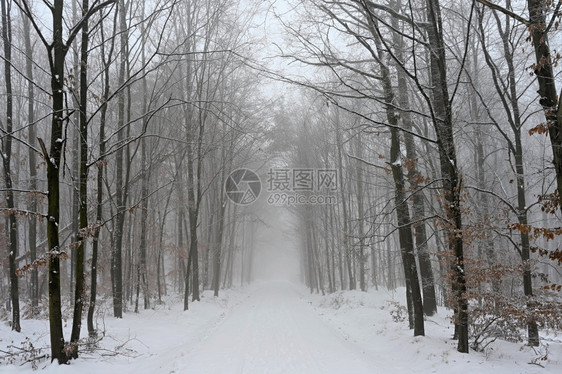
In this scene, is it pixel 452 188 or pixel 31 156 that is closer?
pixel 452 188

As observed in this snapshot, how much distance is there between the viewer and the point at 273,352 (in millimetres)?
7957

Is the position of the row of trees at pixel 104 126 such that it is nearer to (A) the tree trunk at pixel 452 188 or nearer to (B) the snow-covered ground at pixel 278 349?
(B) the snow-covered ground at pixel 278 349

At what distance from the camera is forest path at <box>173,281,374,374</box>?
6.68m

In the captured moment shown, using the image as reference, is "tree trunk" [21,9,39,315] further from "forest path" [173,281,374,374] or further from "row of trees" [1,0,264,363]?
"forest path" [173,281,374,374]

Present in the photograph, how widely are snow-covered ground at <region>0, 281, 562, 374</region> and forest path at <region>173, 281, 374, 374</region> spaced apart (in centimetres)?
2

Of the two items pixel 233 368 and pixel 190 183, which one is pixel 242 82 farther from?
pixel 233 368

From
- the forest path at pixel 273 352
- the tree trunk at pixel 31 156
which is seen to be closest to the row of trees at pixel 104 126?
the tree trunk at pixel 31 156

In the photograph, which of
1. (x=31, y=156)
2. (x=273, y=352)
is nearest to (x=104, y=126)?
(x=31, y=156)

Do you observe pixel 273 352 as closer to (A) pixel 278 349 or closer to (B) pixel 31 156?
(A) pixel 278 349

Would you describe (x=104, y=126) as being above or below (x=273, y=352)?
above

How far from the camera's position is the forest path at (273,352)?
6.68m

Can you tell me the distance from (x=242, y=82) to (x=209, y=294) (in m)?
12.0

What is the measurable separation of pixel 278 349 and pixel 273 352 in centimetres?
32

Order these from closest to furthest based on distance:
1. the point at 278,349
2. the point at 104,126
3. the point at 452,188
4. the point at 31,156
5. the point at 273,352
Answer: the point at 452,188 → the point at 273,352 → the point at 278,349 → the point at 104,126 → the point at 31,156
